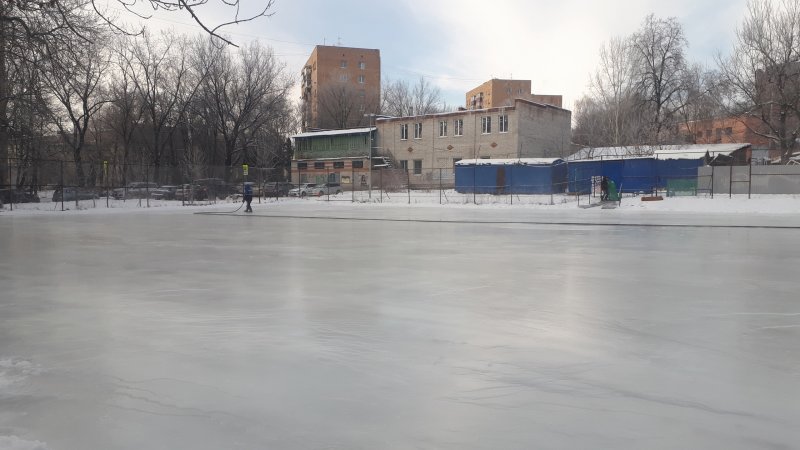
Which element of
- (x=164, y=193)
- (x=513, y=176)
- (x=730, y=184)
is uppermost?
(x=513, y=176)

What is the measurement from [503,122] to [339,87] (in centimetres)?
3305

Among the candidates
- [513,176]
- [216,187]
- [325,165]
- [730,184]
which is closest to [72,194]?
[216,187]

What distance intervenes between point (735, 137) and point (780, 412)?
84369 mm

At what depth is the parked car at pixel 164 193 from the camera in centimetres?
3700

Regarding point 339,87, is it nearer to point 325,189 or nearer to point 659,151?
point 325,189

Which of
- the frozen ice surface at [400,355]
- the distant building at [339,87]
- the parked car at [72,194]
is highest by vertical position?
the distant building at [339,87]

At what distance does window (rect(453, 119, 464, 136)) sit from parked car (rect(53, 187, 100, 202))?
31.9 meters

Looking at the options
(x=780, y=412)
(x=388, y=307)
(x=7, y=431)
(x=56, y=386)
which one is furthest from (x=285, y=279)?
(x=780, y=412)

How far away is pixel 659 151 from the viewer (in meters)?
39.9

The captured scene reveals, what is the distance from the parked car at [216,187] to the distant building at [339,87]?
3465 centimetres

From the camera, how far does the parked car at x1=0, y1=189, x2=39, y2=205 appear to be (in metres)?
29.7

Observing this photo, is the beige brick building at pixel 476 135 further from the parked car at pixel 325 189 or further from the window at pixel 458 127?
the parked car at pixel 325 189

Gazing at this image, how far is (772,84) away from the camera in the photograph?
38688 mm

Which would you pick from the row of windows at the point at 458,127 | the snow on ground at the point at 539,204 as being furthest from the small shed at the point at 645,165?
the row of windows at the point at 458,127
